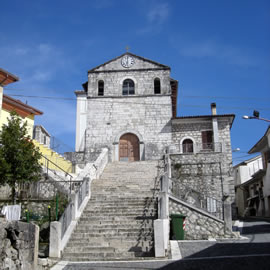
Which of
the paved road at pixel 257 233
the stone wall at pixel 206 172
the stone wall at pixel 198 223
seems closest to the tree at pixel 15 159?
the stone wall at pixel 198 223

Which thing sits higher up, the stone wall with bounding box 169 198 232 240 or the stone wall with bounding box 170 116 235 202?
the stone wall with bounding box 170 116 235 202

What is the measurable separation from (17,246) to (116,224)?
528 centimetres

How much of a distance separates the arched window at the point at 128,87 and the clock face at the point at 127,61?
4.12ft

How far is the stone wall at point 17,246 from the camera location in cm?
653

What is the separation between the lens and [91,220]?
12219mm

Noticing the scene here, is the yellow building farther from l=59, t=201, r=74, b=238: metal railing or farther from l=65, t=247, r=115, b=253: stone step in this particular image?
l=65, t=247, r=115, b=253: stone step

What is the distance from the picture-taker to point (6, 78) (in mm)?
17891

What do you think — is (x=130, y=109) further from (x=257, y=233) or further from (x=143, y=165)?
(x=257, y=233)

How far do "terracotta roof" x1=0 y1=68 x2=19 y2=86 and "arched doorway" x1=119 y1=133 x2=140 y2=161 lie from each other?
30.6 ft

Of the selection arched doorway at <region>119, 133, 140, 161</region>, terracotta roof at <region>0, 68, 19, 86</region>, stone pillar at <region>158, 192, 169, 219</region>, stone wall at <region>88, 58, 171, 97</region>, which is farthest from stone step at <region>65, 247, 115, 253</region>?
stone wall at <region>88, 58, 171, 97</region>

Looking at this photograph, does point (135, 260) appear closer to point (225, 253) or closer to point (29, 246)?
point (225, 253)

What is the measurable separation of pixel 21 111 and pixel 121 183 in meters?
11.4

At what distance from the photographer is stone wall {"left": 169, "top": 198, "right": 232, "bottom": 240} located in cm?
1363

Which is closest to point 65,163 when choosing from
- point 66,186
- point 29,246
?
point 66,186
